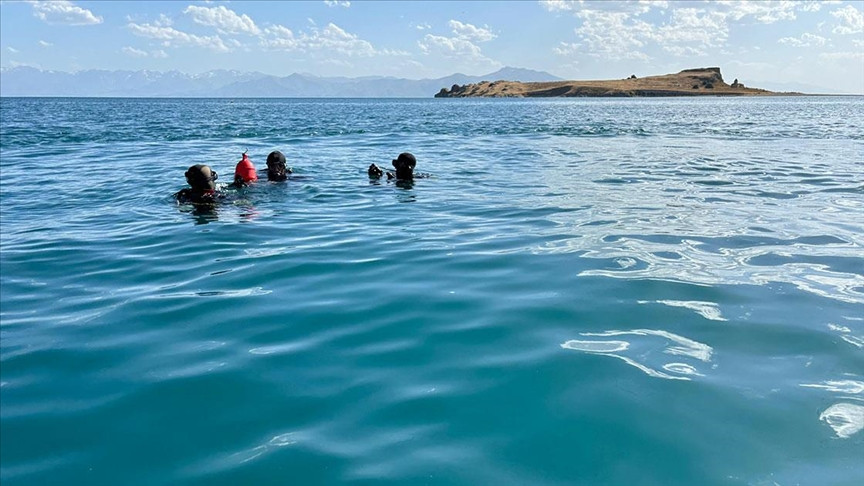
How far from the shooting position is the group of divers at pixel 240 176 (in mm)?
11078

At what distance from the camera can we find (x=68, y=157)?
65.7ft

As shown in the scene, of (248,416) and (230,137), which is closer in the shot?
(248,416)

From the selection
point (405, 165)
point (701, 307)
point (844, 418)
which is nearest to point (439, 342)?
point (701, 307)

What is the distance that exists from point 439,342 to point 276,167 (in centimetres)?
939

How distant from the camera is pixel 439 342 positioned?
4.96 meters

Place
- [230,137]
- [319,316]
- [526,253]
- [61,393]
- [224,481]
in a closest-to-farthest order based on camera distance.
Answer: [224,481] < [61,393] < [319,316] < [526,253] < [230,137]

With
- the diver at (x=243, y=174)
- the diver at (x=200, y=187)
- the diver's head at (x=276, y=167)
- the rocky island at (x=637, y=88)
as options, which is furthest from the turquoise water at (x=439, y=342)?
the rocky island at (x=637, y=88)

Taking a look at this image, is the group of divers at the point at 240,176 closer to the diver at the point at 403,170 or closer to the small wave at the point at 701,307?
the diver at the point at 403,170

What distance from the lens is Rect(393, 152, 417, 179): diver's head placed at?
44.9ft

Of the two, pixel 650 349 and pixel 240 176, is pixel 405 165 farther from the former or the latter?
pixel 650 349

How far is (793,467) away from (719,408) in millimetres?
640

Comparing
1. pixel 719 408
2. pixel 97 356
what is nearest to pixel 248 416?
pixel 97 356

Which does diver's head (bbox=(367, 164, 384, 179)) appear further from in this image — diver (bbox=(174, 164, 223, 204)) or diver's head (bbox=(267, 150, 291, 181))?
diver (bbox=(174, 164, 223, 204))

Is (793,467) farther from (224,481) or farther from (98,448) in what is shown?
(98,448)
